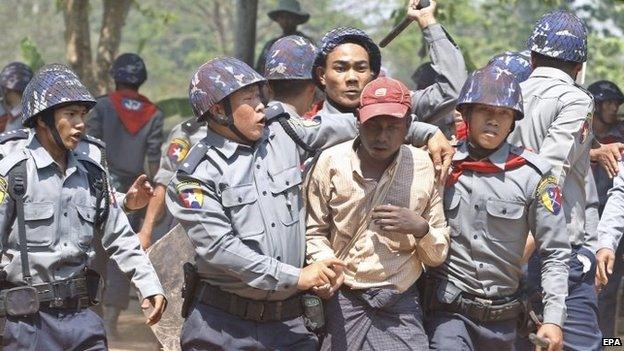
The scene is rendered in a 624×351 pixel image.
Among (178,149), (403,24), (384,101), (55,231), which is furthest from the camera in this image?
(178,149)

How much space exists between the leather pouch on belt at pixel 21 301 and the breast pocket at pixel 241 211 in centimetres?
95

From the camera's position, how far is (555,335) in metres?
5.66

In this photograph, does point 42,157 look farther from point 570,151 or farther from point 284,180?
point 570,151

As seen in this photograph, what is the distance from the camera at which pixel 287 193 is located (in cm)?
554

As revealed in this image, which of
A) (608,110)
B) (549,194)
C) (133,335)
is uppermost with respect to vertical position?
(549,194)

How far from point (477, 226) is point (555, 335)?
59cm

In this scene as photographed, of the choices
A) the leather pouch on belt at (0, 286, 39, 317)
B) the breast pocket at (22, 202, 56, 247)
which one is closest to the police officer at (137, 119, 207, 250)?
the breast pocket at (22, 202, 56, 247)

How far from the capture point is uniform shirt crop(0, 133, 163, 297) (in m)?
5.68

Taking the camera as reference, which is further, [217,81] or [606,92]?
[606,92]

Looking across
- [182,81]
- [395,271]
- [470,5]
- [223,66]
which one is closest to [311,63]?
[223,66]

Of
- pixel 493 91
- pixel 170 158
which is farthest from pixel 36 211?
pixel 170 158

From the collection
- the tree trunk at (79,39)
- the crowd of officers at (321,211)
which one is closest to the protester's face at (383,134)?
the crowd of officers at (321,211)

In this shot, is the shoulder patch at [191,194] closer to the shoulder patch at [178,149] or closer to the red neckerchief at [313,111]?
the red neckerchief at [313,111]

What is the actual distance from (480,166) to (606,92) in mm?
4765
